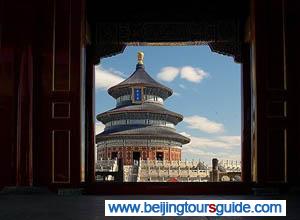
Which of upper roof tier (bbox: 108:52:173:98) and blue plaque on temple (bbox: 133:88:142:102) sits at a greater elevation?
upper roof tier (bbox: 108:52:173:98)

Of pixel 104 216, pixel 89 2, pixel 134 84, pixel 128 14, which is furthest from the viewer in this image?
pixel 134 84

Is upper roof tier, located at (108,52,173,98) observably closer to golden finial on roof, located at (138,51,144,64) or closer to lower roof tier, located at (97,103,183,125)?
golden finial on roof, located at (138,51,144,64)

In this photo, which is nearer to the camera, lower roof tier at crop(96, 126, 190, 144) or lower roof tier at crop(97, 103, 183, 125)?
lower roof tier at crop(96, 126, 190, 144)

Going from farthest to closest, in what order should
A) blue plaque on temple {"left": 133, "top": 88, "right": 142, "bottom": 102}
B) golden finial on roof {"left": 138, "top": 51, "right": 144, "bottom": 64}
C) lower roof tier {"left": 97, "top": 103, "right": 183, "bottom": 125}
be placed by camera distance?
golden finial on roof {"left": 138, "top": 51, "right": 144, "bottom": 64}
blue plaque on temple {"left": 133, "top": 88, "right": 142, "bottom": 102}
lower roof tier {"left": 97, "top": 103, "right": 183, "bottom": 125}

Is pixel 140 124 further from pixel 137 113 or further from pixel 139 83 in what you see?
pixel 139 83

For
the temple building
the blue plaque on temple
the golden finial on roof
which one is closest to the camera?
the temple building

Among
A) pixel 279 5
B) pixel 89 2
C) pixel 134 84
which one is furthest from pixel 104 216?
pixel 134 84

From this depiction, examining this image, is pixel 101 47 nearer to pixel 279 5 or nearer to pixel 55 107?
pixel 55 107

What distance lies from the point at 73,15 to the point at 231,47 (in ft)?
11.8

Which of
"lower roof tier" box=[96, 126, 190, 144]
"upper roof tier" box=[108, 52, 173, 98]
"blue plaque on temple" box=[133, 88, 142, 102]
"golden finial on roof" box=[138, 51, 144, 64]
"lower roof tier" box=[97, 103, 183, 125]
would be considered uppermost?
"golden finial on roof" box=[138, 51, 144, 64]

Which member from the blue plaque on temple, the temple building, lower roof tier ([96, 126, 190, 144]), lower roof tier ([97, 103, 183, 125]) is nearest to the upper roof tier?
the temple building

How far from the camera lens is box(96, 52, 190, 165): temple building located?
1321 inches

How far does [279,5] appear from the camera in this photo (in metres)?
7.59

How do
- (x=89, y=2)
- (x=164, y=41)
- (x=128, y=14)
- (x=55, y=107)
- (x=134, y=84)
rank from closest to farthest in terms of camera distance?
(x=55, y=107)
(x=89, y=2)
(x=128, y=14)
(x=164, y=41)
(x=134, y=84)
